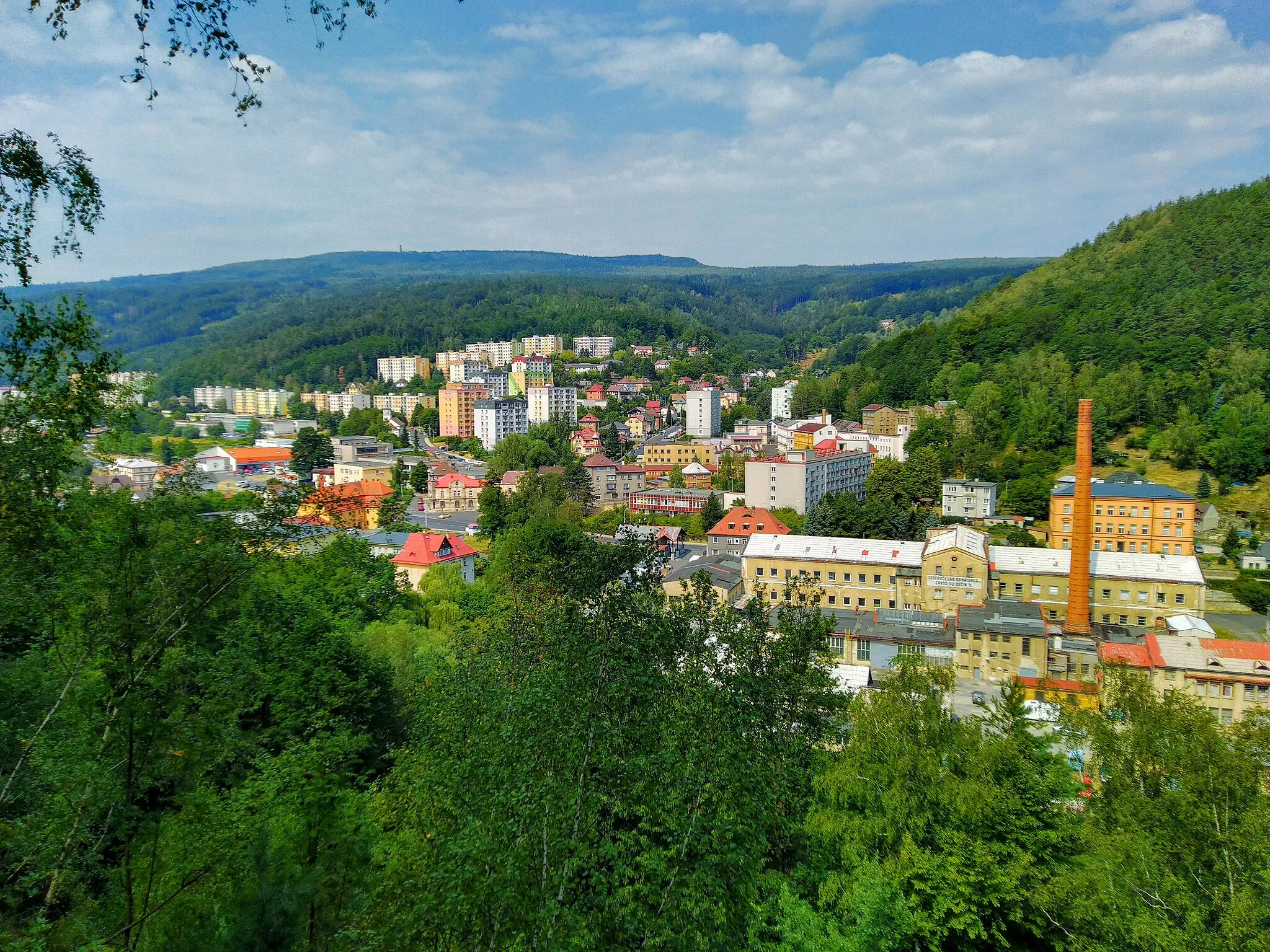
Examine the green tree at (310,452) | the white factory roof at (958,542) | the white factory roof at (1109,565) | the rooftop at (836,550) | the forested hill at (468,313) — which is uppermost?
the forested hill at (468,313)

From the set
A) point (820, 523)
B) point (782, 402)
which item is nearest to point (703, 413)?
point (782, 402)

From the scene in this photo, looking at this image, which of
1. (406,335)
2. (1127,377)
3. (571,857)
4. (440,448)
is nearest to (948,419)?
(1127,377)

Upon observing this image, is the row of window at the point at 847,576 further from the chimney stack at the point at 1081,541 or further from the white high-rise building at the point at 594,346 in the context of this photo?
the white high-rise building at the point at 594,346

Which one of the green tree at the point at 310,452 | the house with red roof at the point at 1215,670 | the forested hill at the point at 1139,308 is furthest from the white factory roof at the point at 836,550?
the green tree at the point at 310,452

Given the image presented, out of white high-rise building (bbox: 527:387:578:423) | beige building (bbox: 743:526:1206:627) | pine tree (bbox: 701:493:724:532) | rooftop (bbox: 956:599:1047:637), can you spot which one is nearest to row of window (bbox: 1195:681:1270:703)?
rooftop (bbox: 956:599:1047:637)

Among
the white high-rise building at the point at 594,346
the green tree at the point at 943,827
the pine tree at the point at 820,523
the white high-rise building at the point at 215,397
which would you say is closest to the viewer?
the green tree at the point at 943,827

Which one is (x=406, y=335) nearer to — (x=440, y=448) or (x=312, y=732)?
(x=440, y=448)

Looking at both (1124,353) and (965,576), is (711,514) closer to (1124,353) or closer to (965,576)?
(965,576)
